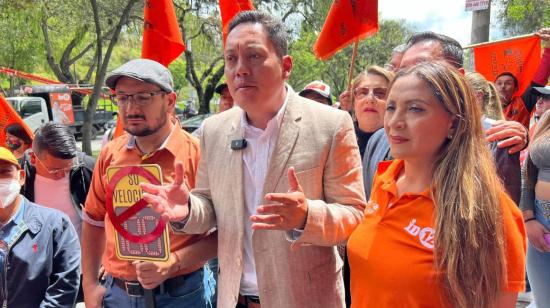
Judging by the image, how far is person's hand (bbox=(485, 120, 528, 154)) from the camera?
2.22m

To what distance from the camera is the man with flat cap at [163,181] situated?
7.34 ft

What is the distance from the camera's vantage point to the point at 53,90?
21.5 meters

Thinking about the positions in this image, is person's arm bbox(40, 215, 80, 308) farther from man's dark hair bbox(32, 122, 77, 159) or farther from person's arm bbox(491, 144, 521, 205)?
person's arm bbox(491, 144, 521, 205)

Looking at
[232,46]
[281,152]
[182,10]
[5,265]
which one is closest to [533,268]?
[281,152]

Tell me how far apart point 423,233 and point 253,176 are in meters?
0.70

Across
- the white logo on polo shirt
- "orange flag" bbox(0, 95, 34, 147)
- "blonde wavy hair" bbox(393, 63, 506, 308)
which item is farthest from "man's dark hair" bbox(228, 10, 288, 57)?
"orange flag" bbox(0, 95, 34, 147)

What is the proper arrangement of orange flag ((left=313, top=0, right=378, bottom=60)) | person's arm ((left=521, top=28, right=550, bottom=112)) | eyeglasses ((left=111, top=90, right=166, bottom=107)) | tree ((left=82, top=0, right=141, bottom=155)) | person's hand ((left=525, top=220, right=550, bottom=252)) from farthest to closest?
tree ((left=82, top=0, right=141, bottom=155)) < person's arm ((left=521, top=28, right=550, bottom=112)) < orange flag ((left=313, top=0, right=378, bottom=60)) < person's hand ((left=525, top=220, right=550, bottom=252)) < eyeglasses ((left=111, top=90, right=166, bottom=107))

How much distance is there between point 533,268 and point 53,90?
2188 cm

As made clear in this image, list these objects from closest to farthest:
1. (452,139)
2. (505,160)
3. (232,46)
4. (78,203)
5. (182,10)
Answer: (452,139), (232,46), (505,160), (78,203), (182,10)

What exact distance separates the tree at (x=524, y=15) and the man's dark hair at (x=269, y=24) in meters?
Result: 9.78

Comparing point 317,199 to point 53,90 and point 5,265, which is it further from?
point 53,90

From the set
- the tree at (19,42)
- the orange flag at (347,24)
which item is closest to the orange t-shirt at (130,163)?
the orange flag at (347,24)

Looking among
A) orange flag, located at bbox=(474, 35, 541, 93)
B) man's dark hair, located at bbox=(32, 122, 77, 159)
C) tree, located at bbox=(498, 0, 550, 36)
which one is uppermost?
tree, located at bbox=(498, 0, 550, 36)

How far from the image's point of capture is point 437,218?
1543 millimetres
